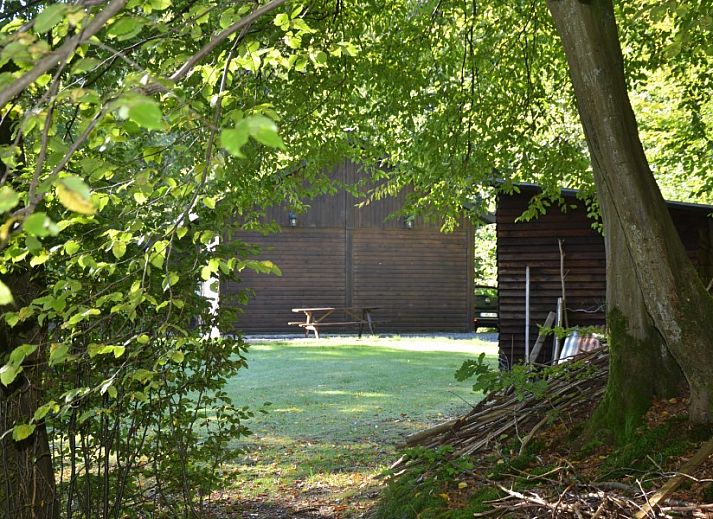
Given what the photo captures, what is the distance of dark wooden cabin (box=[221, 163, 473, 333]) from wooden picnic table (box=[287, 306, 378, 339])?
1.86 ft

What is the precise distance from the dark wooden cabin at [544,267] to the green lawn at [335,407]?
1803mm

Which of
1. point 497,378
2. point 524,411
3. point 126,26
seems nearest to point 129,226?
point 126,26

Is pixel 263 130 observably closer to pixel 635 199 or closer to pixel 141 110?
pixel 141 110

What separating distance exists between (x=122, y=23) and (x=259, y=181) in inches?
358

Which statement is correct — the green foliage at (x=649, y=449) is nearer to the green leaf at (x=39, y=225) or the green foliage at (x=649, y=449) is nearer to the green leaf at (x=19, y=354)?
the green leaf at (x=19, y=354)

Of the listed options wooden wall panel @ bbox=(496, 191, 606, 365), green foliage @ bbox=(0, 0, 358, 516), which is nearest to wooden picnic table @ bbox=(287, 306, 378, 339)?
wooden wall panel @ bbox=(496, 191, 606, 365)

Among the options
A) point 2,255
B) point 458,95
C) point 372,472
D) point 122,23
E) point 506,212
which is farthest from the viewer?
point 506,212

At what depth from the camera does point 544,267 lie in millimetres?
17938

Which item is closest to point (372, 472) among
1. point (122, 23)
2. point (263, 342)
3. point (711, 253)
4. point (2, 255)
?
point (2, 255)

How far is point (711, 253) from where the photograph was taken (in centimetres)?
1681

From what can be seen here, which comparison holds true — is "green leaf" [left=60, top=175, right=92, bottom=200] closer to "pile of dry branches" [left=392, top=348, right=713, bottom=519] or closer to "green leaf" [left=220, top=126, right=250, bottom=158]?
"green leaf" [left=220, top=126, right=250, bottom=158]

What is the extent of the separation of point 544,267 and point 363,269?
49.4 ft

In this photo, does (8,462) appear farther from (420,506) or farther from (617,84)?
(617,84)

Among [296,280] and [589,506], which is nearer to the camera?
[589,506]
